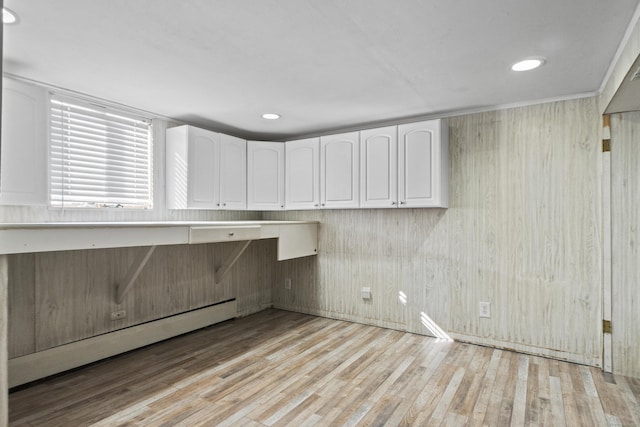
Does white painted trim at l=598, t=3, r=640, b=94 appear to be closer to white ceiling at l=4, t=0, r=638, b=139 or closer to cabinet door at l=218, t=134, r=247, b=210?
white ceiling at l=4, t=0, r=638, b=139

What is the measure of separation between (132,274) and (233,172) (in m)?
1.42

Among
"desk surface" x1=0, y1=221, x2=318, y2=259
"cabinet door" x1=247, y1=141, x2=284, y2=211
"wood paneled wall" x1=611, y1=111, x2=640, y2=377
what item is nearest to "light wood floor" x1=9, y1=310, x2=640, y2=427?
"wood paneled wall" x1=611, y1=111, x2=640, y2=377

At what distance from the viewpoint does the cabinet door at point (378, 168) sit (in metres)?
3.55

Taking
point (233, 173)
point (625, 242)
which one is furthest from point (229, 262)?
point (625, 242)

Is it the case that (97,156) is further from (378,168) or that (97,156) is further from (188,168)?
(378,168)

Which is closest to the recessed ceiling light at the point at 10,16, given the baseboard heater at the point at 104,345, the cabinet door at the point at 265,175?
the baseboard heater at the point at 104,345

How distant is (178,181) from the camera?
343cm

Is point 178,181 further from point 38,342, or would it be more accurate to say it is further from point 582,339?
point 582,339

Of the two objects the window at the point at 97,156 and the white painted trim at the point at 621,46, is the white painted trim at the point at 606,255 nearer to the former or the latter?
the white painted trim at the point at 621,46

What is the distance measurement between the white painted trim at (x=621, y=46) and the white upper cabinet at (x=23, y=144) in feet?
11.4

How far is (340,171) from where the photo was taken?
3877mm

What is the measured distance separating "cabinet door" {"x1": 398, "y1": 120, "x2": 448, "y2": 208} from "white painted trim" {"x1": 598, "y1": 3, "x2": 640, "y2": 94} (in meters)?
1.16

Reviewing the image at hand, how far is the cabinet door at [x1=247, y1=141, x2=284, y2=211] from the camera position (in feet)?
13.4

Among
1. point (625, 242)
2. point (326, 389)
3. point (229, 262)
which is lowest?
point (326, 389)
